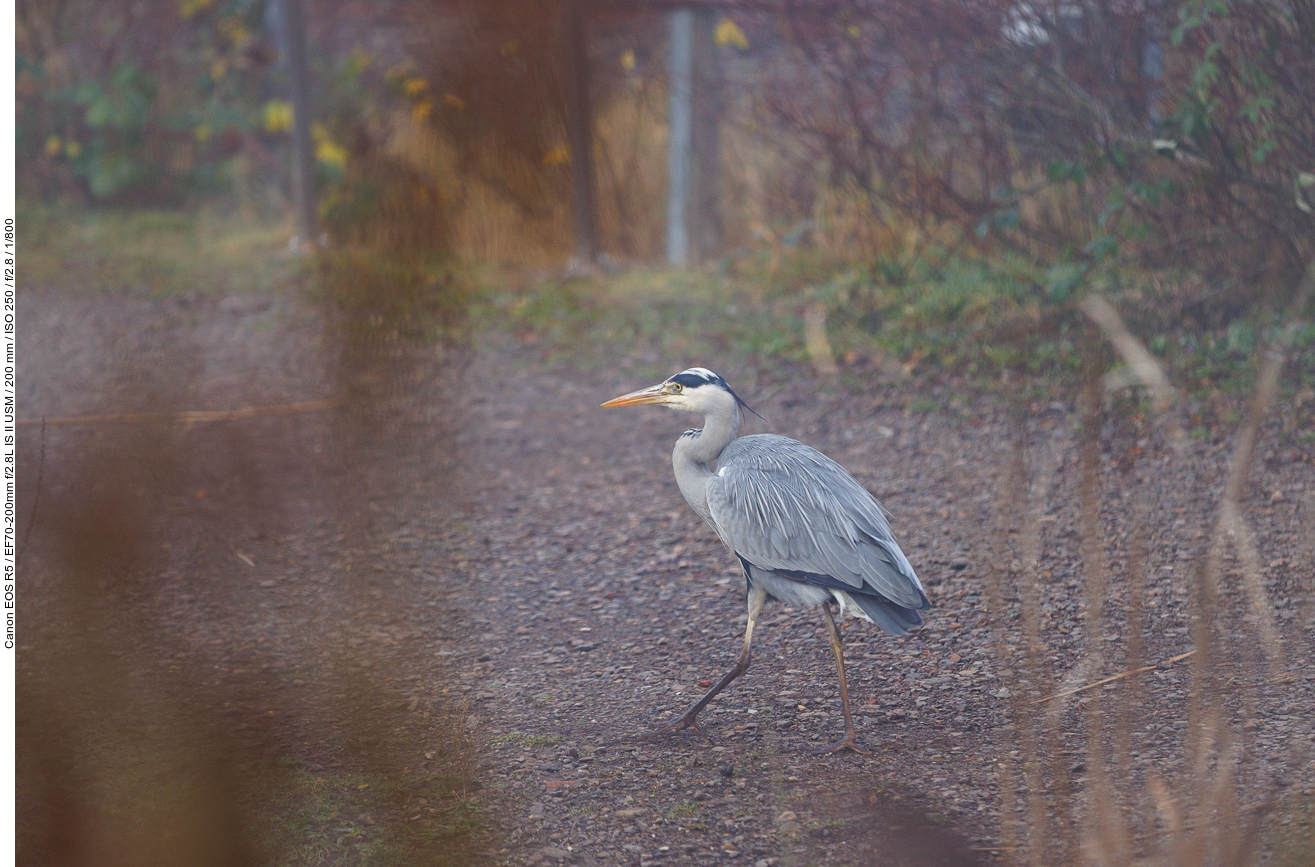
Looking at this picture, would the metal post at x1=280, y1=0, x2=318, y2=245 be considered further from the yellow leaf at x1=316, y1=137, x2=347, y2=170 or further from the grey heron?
the grey heron

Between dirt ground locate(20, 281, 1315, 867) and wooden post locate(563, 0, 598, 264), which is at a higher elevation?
wooden post locate(563, 0, 598, 264)

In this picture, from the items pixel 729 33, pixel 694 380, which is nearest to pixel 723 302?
pixel 729 33

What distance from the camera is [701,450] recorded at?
383 cm

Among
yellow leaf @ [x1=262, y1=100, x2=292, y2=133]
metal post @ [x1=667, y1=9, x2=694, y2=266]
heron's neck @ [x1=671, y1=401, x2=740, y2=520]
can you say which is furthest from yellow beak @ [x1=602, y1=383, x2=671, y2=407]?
yellow leaf @ [x1=262, y1=100, x2=292, y2=133]

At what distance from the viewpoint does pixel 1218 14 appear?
5.52 m

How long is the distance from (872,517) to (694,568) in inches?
55.2

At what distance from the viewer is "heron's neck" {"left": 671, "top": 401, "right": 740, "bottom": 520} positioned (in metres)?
3.80

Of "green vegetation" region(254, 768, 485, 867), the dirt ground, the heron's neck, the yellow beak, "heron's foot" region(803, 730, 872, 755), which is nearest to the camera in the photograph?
"green vegetation" region(254, 768, 485, 867)

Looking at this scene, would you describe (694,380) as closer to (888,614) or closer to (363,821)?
(888,614)

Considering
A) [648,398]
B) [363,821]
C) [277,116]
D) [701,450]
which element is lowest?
[363,821]

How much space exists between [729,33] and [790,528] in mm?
A: 6753

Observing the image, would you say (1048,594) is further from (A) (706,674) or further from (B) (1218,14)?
(B) (1218,14)

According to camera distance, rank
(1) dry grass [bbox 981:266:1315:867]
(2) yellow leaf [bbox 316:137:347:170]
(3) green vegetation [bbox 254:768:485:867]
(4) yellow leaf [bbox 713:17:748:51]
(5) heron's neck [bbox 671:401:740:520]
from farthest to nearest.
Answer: (2) yellow leaf [bbox 316:137:347:170] → (4) yellow leaf [bbox 713:17:748:51] → (5) heron's neck [bbox 671:401:740:520] → (3) green vegetation [bbox 254:768:485:867] → (1) dry grass [bbox 981:266:1315:867]

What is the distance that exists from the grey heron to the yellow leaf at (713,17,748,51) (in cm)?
619
